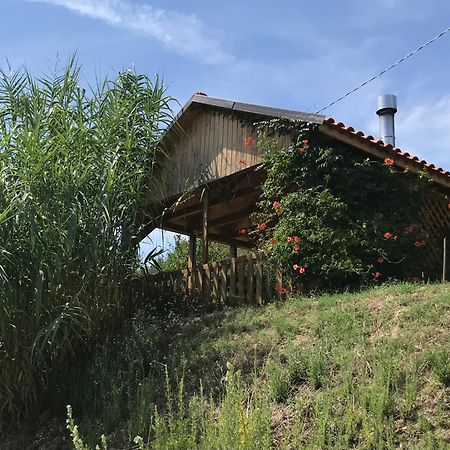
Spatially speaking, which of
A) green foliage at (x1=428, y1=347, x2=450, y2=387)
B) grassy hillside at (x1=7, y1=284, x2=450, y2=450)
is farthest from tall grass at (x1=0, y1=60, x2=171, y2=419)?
green foliage at (x1=428, y1=347, x2=450, y2=387)

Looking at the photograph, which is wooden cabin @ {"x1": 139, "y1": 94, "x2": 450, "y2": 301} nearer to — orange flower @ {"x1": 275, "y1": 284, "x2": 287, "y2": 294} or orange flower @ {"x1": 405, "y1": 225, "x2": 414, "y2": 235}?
orange flower @ {"x1": 275, "y1": 284, "x2": 287, "y2": 294}

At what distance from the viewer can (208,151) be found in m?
10.4

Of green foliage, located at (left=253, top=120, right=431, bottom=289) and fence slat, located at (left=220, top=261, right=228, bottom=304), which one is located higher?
green foliage, located at (left=253, top=120, right=431, bottom=289)

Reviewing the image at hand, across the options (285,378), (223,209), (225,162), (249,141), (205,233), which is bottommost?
(285,378)

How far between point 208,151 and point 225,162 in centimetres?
55

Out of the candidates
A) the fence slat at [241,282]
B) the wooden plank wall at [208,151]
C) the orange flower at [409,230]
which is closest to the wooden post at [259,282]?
the fence slat at [241,282]

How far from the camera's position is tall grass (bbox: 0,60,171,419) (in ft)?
19.9

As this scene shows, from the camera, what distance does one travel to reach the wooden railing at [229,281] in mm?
8273

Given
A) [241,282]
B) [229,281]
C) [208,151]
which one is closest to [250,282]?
[241,282]

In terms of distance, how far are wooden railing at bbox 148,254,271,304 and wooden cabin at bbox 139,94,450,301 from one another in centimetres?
2

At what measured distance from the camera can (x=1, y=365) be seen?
5980 mm

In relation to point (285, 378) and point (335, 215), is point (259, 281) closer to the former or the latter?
point (335, 215)

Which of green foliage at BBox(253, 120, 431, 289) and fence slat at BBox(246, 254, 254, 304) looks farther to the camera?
fence slat at BBox(246, 254, 254, 304)

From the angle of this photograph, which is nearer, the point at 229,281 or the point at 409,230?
the point at 409,230
